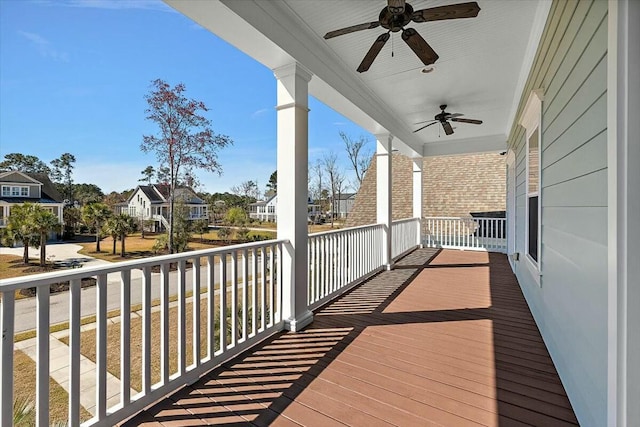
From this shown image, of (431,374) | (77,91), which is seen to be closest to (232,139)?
(77,91)

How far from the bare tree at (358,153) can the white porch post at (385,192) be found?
1419 cm

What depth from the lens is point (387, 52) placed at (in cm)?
337

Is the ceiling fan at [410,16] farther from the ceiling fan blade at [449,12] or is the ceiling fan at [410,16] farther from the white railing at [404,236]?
the white railing at [404,236]

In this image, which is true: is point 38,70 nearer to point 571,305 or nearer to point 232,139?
point 232,139

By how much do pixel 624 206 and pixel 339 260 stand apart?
3.29 meters

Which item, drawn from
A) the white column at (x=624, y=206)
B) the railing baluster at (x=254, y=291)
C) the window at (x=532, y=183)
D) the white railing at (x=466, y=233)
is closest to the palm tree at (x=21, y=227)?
the railing baluster at (x=254, y=291)

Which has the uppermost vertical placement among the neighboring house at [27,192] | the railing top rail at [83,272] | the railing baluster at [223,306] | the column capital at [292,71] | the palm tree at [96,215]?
the column capital at [292,71]

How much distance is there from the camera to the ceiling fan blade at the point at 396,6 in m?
2.08

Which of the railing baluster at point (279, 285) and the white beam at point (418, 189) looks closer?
the railing baluster at point (279, 285)

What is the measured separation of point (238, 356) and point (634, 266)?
2443 millimetres

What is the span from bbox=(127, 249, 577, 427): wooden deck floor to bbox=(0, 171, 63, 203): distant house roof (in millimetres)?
2312

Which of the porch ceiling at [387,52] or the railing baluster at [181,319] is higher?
the porch ceiling at [387,52]

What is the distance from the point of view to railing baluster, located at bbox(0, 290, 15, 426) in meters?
1.29

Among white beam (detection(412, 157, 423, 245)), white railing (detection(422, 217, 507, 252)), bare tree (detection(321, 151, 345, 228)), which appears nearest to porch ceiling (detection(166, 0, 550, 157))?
white beam (detection(412, 157, 423, 245))
